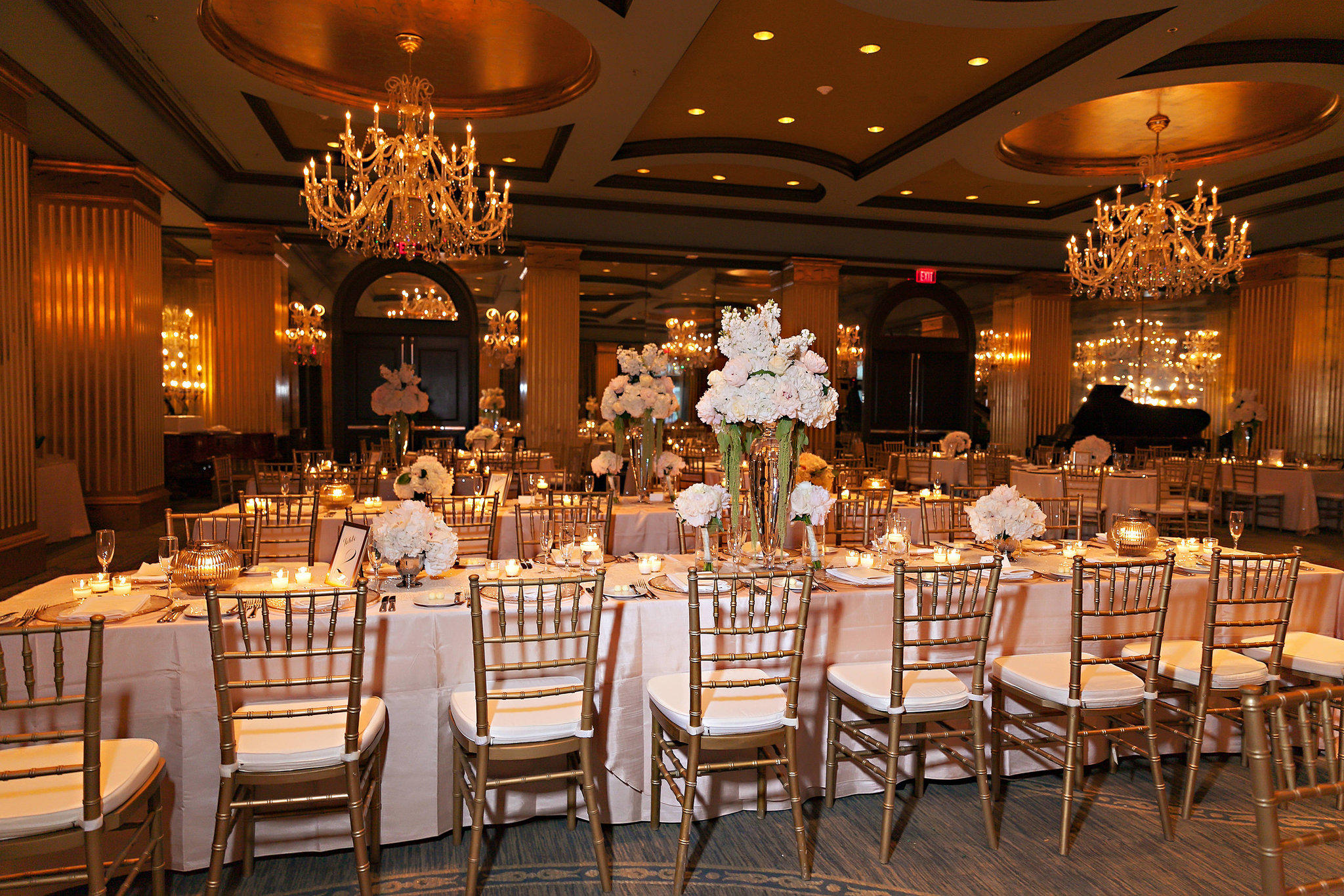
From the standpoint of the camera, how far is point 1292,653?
3.45 metres

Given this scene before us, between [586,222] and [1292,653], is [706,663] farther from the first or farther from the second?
[586,222]

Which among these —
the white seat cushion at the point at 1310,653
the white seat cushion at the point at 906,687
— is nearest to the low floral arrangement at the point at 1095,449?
the white seat cushion at the point at 1310,653

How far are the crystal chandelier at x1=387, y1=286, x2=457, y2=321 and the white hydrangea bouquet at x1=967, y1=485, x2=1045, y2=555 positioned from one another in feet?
37.1

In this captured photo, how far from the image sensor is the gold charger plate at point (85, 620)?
8.84ft

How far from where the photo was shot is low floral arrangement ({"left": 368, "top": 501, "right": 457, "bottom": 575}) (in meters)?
3.23

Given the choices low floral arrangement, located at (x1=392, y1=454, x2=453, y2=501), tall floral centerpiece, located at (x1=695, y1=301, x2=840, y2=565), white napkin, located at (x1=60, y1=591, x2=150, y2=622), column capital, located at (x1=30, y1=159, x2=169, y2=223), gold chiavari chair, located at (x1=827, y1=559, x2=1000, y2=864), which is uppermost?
column capital, located at (x1=30, y1=159, x2=169, y2=223)

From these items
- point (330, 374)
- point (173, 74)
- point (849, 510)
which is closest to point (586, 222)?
point (330, 374)

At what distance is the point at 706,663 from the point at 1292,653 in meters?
2.49

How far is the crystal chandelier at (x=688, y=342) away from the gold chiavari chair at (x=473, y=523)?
395 inches

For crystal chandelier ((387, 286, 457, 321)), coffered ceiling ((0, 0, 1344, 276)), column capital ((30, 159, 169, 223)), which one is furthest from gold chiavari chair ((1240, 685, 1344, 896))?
crystal chandelier ((387, 286, 457, 321))

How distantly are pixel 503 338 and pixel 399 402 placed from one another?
276 inches

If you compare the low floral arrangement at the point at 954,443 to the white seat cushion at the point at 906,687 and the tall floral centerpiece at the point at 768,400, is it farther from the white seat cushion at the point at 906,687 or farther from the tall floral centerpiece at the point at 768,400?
the white seat cushion at the point at 906,687

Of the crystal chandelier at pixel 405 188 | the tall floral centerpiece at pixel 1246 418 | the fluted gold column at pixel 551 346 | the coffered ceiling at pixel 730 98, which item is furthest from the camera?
the fluted gold column at pixel 551 346

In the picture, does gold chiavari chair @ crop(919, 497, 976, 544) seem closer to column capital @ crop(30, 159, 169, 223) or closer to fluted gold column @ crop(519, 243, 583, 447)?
fluted gold column @ crop(519, 243, 583, 447)
